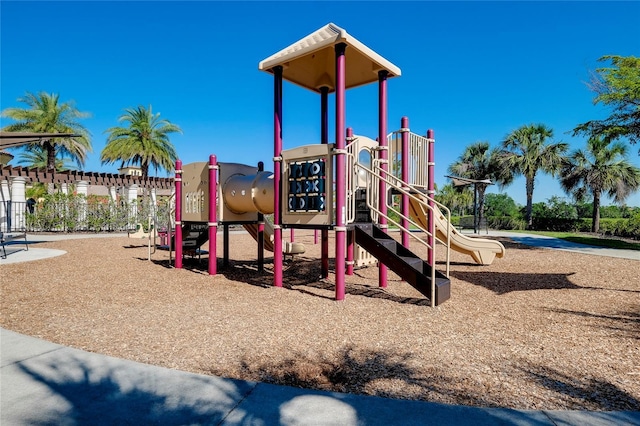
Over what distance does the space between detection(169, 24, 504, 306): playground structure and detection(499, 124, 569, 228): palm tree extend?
2676 centimetres

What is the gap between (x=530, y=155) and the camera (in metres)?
33.3

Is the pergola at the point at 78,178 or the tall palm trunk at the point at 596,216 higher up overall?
the pergola at the point at 78,178

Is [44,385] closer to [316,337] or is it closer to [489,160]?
[316,337]

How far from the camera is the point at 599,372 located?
3545 millimetres

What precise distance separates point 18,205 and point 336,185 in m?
24.7

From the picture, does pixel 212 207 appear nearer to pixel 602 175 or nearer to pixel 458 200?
pixel 602 175

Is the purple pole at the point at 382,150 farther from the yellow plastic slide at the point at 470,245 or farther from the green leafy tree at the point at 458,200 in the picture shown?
the green leafy tree at the point at 458,200

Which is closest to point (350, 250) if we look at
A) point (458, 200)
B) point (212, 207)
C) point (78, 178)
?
point (212, 207)

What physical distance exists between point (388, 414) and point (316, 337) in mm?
1902

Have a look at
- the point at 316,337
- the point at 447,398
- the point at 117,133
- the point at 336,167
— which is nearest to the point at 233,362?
the point at 316,337

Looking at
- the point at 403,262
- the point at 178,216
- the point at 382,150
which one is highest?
the point at 382,150

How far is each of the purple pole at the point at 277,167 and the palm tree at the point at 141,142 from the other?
2500cm

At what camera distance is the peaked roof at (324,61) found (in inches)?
265

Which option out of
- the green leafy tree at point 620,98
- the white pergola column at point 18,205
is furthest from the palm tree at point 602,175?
the white pergola column at point 18,205
